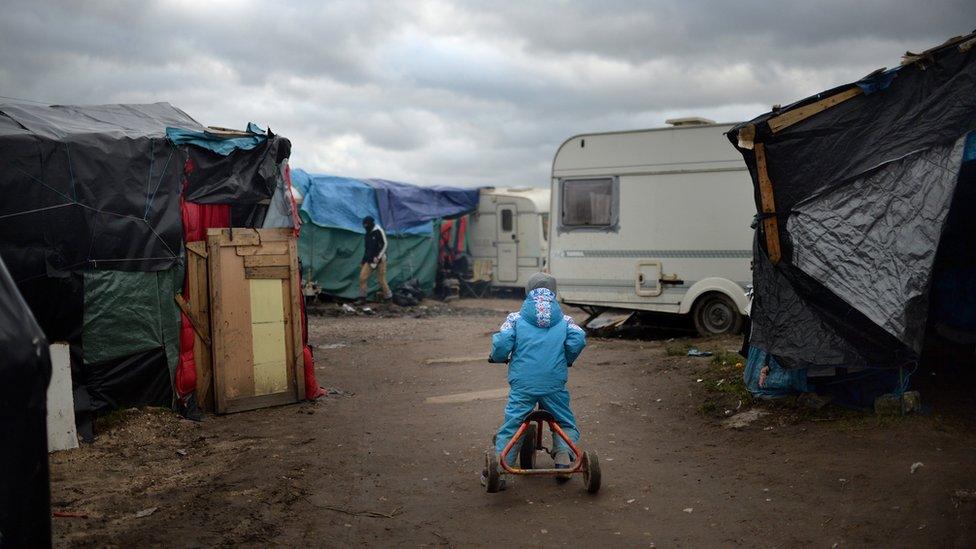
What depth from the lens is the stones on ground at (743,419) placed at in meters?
8.32

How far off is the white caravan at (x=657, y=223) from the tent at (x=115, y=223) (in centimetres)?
645

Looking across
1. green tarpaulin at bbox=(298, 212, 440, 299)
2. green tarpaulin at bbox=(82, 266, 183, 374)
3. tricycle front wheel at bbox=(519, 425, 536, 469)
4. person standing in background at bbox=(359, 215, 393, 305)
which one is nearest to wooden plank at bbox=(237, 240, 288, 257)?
green tarpaulin at bbox=(82, 266, 183, 374)

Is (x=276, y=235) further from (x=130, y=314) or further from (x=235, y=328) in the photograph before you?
(x=130, y=314)

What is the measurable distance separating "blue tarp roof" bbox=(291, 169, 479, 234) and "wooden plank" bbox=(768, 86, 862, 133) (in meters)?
14.2

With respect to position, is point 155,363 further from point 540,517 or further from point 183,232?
point 540,517

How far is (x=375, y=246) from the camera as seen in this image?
21.2m

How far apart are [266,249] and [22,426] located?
6.43 meters

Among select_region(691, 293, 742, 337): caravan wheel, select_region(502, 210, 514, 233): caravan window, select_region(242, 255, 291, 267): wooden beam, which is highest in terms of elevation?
select_region(502, 210, 514, 233): caravan window

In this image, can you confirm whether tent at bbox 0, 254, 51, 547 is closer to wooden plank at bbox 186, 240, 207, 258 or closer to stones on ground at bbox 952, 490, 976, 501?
stones on ground at bbox 952, 490, 976, 501

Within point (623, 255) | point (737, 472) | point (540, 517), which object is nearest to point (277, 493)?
point (540, 517)

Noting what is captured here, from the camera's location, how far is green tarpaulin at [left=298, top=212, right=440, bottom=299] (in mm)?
20547

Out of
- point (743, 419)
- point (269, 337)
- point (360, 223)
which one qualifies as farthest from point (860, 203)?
point (360, 223)

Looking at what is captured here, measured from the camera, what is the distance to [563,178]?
595 inches

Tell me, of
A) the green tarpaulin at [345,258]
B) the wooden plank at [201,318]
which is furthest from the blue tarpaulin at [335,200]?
the wooden plank at [201,318]
